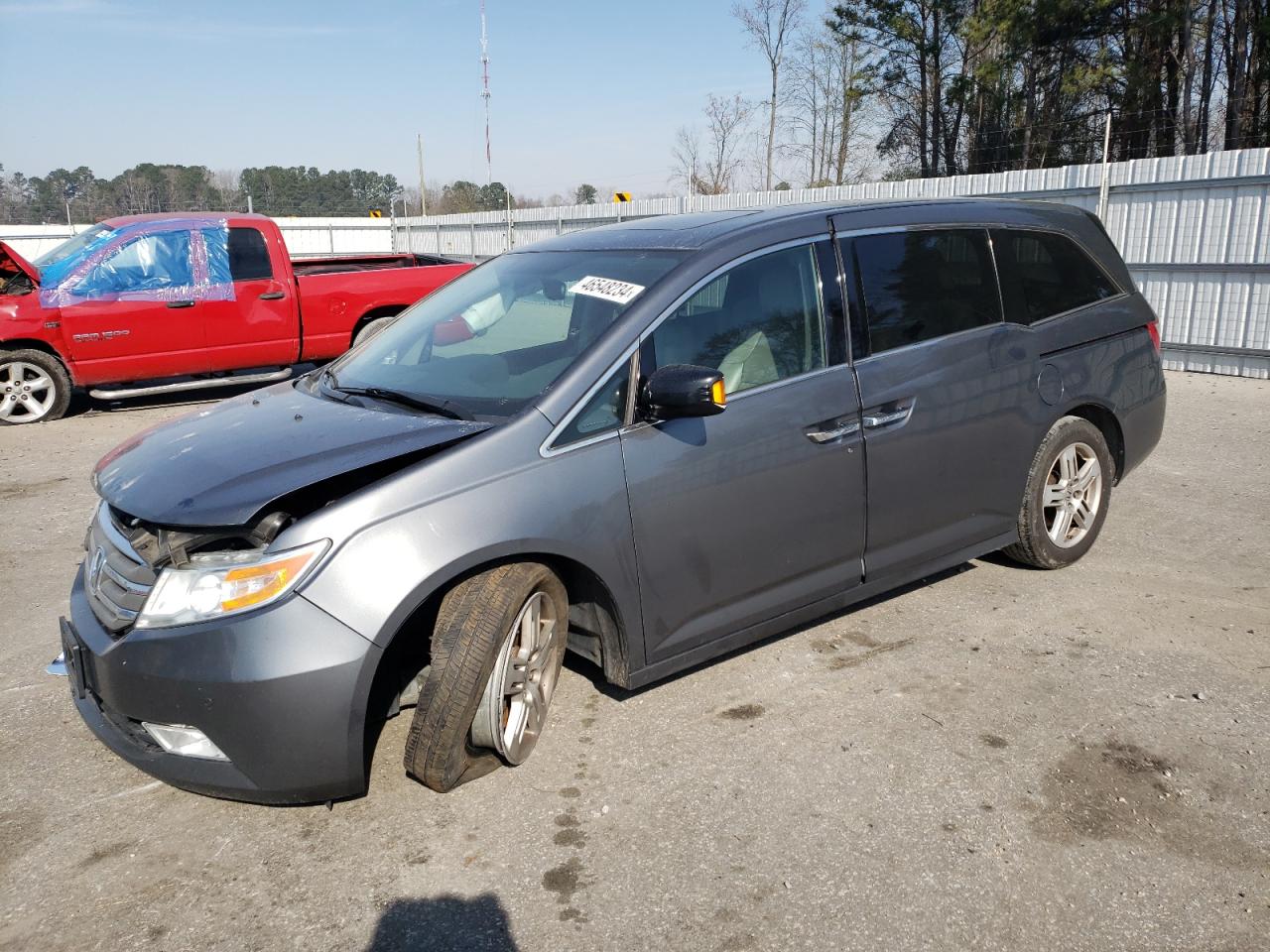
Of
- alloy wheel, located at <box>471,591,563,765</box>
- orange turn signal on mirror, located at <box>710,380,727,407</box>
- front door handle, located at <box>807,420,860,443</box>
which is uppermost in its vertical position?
orange turn signal on mirror, located at <box>710,380,727,407</box>

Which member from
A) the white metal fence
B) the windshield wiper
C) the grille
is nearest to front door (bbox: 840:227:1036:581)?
the windshield wiper

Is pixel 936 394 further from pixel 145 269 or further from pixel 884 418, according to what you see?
pixel 145 269

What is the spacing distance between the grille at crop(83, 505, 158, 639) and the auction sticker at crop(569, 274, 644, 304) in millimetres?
Result: 1714

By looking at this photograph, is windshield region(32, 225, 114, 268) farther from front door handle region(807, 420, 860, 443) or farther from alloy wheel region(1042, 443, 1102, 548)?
alloy wheel region(1042, 443, 1102, 548)

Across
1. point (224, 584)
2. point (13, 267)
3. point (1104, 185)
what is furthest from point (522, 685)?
point (1104, 185)

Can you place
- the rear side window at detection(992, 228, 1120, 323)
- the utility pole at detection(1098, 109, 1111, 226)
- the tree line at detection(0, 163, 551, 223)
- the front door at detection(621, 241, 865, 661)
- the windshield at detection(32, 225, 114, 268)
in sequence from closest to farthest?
the front door at detection(621, 241, 865, 661), the rear side window at detection(992, 228, 1120, 323), the windshield at detection(32, 225, 114, 268), the utility pole at detection(1098, 109, 1111, 226), the tree line at detection(0, 163, 551, 223)

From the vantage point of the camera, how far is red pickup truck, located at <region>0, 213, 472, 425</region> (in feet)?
30.8

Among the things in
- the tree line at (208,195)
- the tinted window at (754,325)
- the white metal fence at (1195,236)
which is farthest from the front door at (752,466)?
the tree line at (208,195)

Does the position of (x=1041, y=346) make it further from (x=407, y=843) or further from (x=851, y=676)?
(x=407, y=843)

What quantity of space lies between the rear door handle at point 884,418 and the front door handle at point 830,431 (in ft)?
0.21

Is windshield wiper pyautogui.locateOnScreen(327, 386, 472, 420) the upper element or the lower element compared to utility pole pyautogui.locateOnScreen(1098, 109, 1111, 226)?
lower

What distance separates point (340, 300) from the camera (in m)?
10.5

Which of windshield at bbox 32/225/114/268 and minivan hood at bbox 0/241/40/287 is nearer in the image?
minivan hood at bbox 0/241/40/287

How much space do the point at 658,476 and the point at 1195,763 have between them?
196 cm
